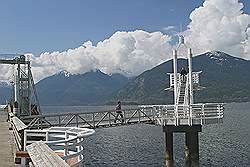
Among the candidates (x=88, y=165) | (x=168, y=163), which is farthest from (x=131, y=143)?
(x=168, y=163)

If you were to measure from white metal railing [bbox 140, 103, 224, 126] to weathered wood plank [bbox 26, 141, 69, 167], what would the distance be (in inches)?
885

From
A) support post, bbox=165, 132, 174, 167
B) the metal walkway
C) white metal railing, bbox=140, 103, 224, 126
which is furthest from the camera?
support post, bbox=165, 132, 174, 167

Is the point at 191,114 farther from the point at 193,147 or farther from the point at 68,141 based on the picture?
the point at 68,141

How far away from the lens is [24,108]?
45688 millimetres

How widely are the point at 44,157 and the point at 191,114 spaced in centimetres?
2406

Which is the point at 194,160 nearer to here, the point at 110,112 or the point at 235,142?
the point at 110,112

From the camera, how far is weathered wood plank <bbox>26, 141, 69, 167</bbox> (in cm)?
617

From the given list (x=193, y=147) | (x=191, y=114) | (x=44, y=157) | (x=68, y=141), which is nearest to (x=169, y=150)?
(x=193, y=147)

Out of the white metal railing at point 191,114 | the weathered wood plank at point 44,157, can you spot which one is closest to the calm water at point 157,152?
the white metal railing at point 191,114

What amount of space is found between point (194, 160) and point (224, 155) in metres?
11.1

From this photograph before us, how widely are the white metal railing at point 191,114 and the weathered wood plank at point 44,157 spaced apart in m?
22.5

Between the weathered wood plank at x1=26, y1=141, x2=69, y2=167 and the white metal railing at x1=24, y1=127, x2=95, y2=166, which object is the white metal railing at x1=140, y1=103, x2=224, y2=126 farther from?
the weathered wood plank at x1=26, y1=141, x2=69, y2=167

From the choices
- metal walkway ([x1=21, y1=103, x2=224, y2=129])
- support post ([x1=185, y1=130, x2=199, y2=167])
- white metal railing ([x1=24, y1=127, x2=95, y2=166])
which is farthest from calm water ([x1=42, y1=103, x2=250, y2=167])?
white metal railing ([x1=24, y1=127, x2=95, y2=166])

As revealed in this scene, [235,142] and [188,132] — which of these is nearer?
[188,132]
